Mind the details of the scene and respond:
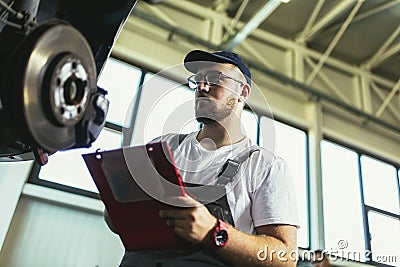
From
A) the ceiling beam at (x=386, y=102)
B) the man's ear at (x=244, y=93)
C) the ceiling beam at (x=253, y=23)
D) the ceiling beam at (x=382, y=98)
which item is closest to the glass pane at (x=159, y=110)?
the man's ear at (x=244, y=93)

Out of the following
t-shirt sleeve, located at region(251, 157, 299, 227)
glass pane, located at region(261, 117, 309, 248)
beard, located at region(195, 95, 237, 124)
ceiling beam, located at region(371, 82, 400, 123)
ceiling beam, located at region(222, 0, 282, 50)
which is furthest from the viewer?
ceiling beam, located at region(371, 82, 400, 123)

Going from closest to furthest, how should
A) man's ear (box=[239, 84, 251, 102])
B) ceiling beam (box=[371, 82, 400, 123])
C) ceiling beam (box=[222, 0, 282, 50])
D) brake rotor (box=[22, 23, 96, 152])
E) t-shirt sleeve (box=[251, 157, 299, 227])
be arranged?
brake rotor (box=[22, 23, 96, 152])
t-shirt sleeve (box=[251, 157, 299, 227])
man's ear (box=[239, 84, 251, 102])
ceiling beam (box=[222, 0, 282, 50])
ceiling beam (box=[371, 82, 400, 123])

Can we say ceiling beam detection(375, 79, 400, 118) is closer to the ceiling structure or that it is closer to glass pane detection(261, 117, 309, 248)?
the ceiling structure

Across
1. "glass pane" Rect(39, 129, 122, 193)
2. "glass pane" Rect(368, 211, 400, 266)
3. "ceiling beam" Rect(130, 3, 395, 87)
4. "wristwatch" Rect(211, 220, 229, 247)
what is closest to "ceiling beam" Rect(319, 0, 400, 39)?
"ceiling beam" Rect(130, 3, 395, 87)

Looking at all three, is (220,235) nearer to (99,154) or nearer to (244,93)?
(99,154)

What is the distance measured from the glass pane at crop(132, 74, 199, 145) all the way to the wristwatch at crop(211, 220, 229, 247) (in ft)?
0.79

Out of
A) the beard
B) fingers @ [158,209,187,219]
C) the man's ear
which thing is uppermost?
the man's ear

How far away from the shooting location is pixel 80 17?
818 millimetres

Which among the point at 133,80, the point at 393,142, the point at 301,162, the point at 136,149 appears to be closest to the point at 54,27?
the point at 136,149

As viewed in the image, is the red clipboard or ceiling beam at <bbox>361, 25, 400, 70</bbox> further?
ceiling beam at <bbox>361, 25, 400, 70</bbox>

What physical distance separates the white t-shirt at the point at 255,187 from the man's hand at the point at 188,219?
19 cm

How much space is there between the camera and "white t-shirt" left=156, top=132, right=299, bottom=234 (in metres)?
0.95

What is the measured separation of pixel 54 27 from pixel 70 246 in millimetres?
2189

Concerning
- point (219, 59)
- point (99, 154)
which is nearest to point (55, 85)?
point (99, 154)
